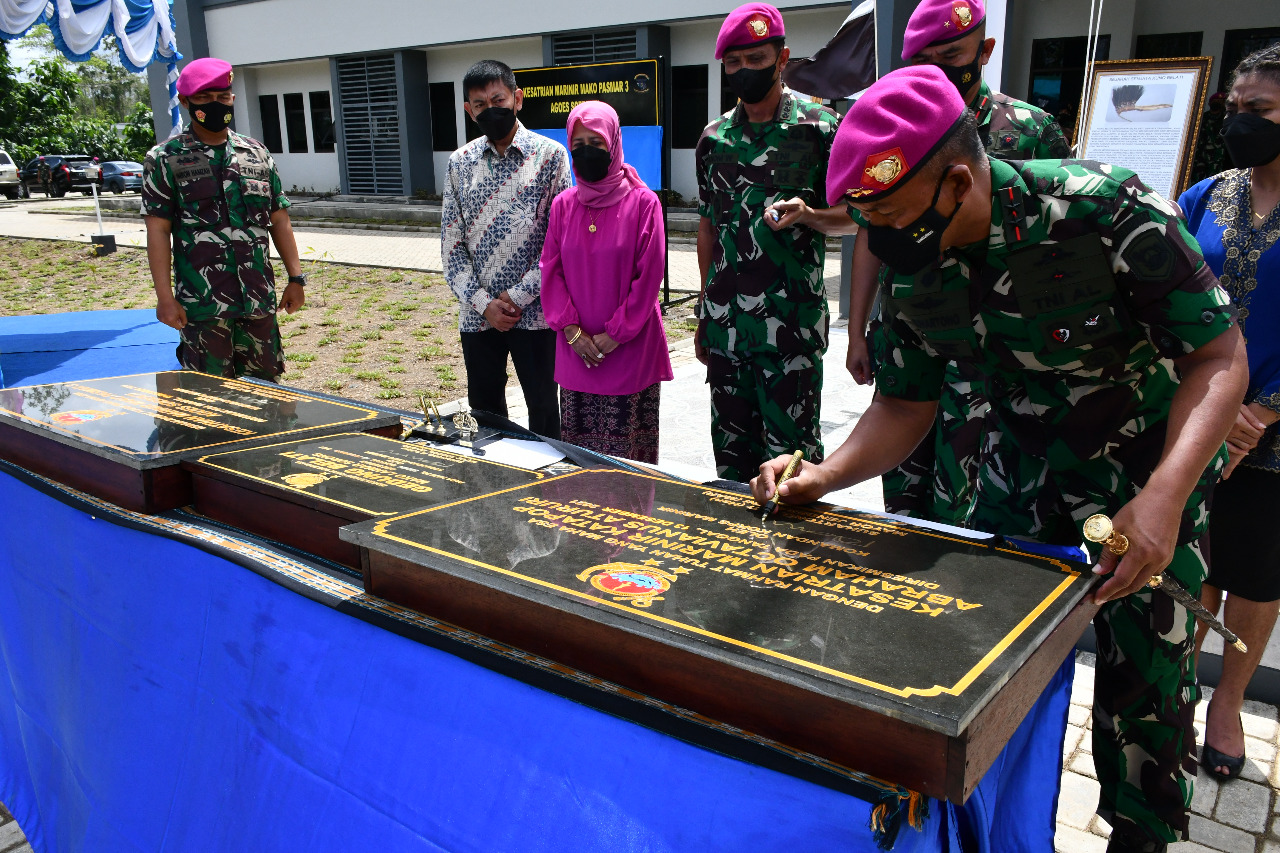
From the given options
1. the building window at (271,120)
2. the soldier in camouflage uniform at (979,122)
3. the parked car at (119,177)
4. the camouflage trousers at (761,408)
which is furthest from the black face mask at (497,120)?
the parked car at (119,177)

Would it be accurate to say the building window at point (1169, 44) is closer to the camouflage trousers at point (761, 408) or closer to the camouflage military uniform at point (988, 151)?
the camouflage military uniform at point (988, 151)

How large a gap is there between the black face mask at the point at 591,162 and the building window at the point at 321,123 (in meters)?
19.4

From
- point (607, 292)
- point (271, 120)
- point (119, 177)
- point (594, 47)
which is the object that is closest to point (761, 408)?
point (607, 292)

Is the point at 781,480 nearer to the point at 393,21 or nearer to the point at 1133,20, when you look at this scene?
the point at 1133,20

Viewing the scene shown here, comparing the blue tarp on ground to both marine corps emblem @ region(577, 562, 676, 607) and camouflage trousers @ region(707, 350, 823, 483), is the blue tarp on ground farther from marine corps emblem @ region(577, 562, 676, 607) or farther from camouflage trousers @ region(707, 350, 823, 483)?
marine corps emblem @ region(577, 562, 676, 607)

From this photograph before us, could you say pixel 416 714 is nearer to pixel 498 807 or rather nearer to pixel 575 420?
pixel 498 807

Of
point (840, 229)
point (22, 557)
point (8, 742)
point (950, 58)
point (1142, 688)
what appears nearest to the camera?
point (1142, 688)

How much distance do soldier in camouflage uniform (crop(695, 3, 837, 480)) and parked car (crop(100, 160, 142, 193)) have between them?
88.8 ft

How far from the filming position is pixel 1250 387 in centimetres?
202

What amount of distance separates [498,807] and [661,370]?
7.25 feet

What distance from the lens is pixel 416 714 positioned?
1.21m

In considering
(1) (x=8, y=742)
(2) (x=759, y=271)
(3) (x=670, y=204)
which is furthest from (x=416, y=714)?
(3) (x=670, y=204)

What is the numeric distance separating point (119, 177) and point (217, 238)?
1043 inches

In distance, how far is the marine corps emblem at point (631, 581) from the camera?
1.10m
